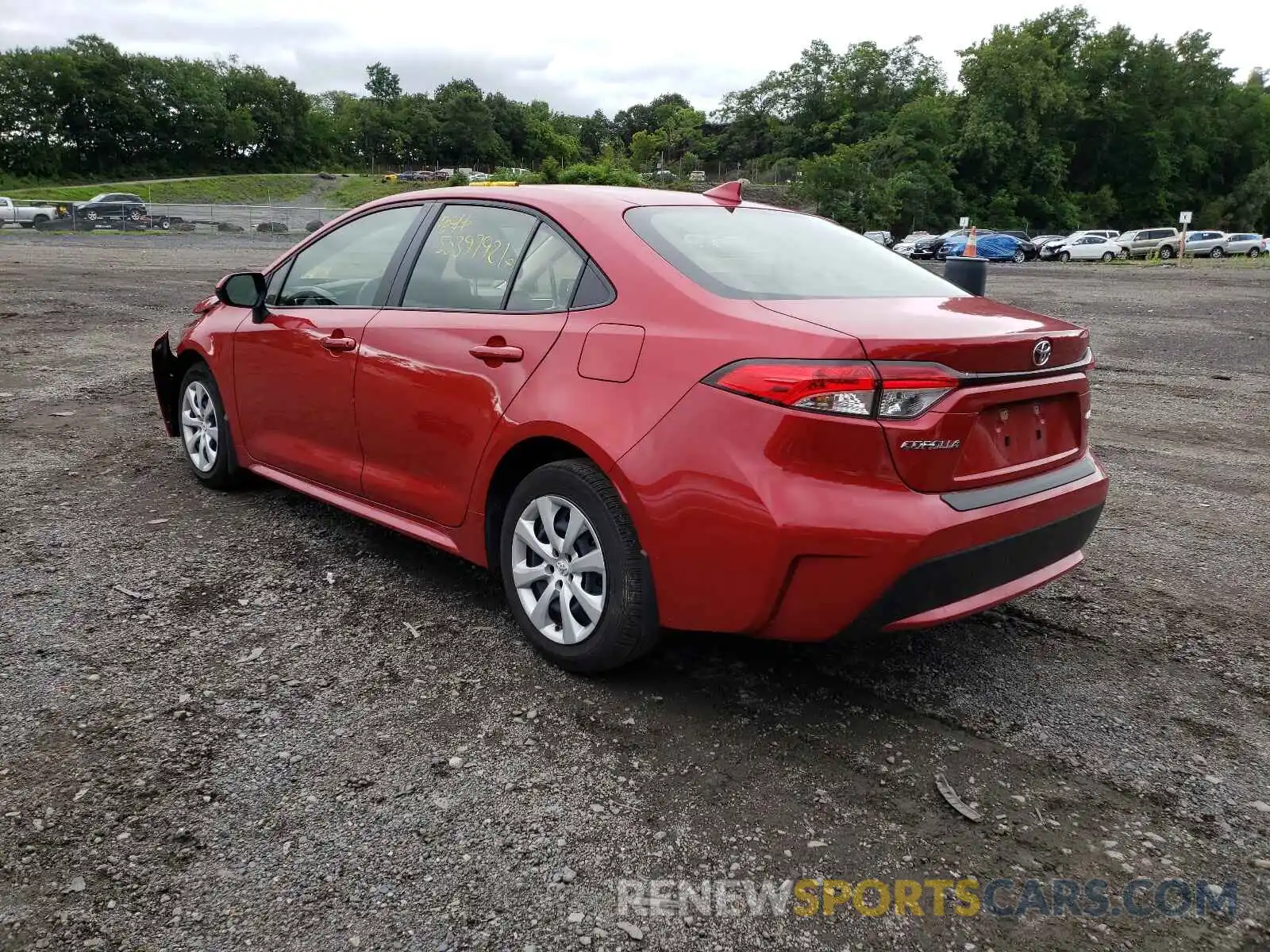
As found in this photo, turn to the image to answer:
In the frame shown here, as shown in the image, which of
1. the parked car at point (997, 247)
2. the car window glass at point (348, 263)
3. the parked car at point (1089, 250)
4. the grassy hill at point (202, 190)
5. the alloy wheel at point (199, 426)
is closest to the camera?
the car window glass at point (348, 263)

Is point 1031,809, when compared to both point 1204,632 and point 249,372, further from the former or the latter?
point 249,372

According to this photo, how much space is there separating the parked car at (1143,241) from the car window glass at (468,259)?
164 ft

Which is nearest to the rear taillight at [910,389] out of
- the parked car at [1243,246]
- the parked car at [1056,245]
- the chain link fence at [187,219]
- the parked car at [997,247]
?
the chain link fence at [187,219]

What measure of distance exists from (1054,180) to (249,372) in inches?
3030

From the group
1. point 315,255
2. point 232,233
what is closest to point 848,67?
point 232,233

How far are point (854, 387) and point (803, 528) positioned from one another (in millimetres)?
405

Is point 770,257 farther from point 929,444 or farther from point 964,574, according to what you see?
point 964,574

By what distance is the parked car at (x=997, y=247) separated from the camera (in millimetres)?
44219

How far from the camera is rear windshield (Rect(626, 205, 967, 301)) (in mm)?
3123

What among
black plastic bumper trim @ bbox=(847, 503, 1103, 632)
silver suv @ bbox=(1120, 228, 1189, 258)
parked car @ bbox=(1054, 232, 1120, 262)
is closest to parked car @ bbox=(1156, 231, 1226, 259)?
silver suv @ bbox=(1120, 228, 1189, 258)

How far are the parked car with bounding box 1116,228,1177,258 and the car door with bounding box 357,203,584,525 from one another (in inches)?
1975

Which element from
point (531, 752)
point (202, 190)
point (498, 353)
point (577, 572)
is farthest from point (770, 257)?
point (202, 190)

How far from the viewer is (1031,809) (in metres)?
2.61

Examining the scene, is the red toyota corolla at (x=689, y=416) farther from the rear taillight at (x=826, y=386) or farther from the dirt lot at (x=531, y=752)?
the dirt lot at (x=531, y=752)
